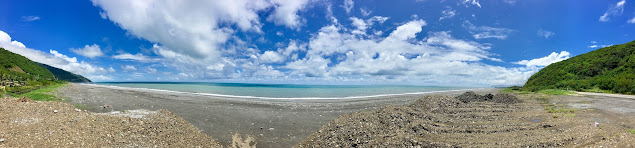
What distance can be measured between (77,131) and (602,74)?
64.7 meters

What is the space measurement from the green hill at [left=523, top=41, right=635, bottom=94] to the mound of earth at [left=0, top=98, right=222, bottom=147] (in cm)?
4711

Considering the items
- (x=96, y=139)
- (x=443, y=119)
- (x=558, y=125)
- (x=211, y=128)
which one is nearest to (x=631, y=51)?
(x=558, y=125)

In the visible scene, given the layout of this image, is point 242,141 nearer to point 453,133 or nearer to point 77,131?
point 77,131

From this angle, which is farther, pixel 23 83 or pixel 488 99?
pixel 23 83

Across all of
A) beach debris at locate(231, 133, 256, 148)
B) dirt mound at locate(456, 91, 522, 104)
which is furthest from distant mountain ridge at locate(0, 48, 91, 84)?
dirt mound at locate(456, 91, 522, 104)

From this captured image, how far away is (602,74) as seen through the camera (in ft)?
132

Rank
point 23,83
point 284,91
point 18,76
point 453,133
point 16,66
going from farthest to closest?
point 16,66 → point 284,91 → point 18,76 → point 23,83 → point 453,133

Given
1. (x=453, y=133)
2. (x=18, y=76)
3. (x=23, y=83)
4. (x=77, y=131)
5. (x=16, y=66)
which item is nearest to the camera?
(x=77, y=131)

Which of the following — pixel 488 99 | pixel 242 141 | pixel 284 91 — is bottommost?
pixel 242 141

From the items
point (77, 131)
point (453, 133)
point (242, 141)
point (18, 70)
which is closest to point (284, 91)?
point (242, 141)

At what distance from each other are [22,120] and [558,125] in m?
24.5

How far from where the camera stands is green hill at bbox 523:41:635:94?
3192 centimetres

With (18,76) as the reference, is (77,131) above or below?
below

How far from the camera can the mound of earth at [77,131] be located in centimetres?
764
